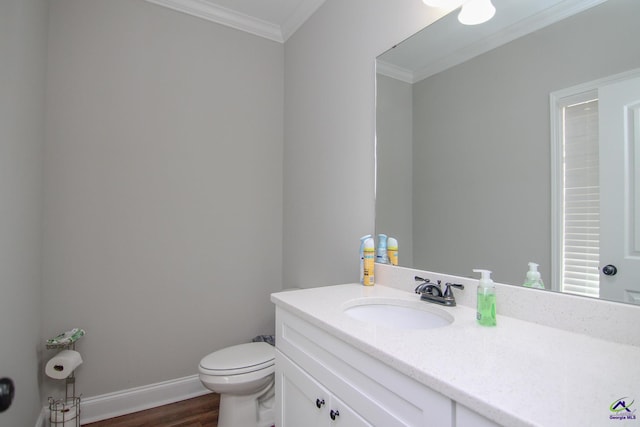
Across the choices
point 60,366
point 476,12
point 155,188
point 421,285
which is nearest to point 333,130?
point 476,12

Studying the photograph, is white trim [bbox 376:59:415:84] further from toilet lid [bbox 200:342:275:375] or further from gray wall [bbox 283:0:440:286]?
toilet lid [bbox 200:342:275:375]

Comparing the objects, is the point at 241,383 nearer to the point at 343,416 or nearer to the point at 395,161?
the point at 343,416

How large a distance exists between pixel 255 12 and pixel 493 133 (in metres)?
1.96

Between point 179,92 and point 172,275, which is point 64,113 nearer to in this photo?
point 179,92

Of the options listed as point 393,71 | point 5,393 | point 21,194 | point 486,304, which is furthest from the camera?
point 393,71

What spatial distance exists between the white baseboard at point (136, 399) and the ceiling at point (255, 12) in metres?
2.49

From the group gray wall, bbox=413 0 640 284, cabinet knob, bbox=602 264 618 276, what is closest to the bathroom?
gray wall, bbox=413 0 640 284

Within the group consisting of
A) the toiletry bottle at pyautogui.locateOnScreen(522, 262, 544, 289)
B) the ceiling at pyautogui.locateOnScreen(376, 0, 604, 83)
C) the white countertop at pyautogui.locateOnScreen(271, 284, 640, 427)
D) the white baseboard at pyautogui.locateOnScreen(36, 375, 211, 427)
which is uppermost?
the ceiling at pyautogui.locateOnScreen(376, 0, 604, 83)

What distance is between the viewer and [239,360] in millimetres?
1706

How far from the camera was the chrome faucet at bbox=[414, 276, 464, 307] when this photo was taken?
1.12 m

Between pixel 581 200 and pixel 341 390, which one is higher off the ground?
pixel 581 200

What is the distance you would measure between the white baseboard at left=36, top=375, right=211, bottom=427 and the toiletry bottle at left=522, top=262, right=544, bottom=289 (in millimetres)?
2086

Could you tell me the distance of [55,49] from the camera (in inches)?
71.1

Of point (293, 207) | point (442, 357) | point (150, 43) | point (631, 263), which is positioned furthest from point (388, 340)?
point (150, 43)
